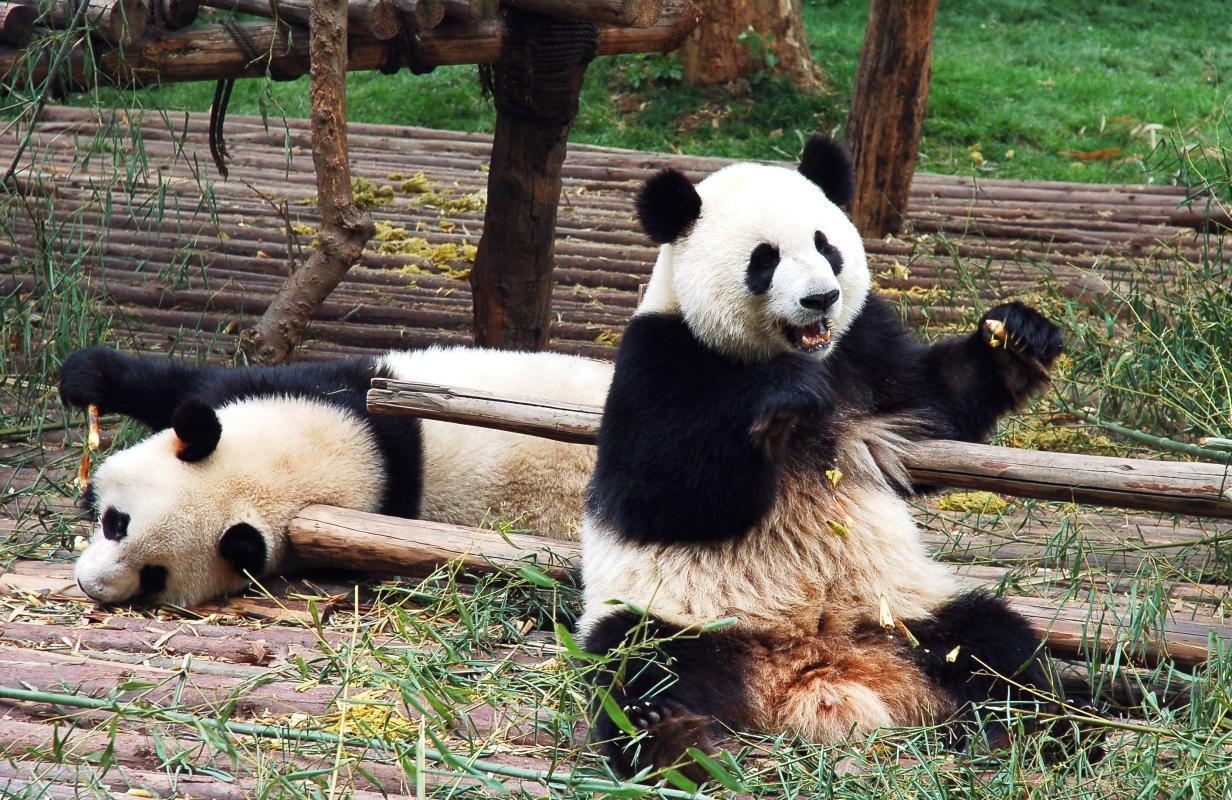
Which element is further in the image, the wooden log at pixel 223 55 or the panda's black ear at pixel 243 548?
the wooden log at pixel 223 55

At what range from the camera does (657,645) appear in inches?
105

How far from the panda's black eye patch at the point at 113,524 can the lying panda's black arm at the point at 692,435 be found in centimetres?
143

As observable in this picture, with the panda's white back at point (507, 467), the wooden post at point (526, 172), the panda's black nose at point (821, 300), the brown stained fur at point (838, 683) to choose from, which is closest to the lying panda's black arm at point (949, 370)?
the panda's black nose at point (821, 300)

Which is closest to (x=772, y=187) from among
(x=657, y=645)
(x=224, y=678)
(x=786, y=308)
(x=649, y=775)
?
(x=786, y=308)

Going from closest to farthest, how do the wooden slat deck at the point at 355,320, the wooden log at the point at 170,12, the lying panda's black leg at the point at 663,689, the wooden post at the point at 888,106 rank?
the lying panda's black leg at the point at 663,689 < the wooden slat deck at the point at 355,320 < the wooden log at the point at 170,12 < the wooden post at the point at 888,106

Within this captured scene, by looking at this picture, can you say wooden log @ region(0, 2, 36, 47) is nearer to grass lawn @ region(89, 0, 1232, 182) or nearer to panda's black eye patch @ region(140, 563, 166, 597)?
panda's black eye patch @ region(140, 563, 166, 597)

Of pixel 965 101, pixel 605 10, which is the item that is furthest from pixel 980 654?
pixel 965 101

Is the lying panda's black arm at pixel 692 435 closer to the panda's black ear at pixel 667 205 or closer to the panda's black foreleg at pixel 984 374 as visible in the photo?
the panda's black ear at pixel 667 205

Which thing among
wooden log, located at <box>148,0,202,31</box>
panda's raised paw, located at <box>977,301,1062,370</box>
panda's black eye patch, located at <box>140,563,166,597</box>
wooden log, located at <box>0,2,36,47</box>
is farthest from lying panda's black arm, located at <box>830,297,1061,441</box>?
wooden log, located at <box>0,2,36,47</box>

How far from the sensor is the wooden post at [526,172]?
16.1ft

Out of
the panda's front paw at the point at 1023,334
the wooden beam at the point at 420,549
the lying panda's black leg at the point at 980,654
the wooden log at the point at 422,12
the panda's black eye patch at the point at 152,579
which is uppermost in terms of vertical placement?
the wooden log at the point at 422,12

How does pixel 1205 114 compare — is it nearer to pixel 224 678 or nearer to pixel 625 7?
pixel 625 7

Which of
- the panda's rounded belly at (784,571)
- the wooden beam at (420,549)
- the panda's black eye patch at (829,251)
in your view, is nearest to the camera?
the panda's rounded belly at (784,571)

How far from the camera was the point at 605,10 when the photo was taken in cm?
448
